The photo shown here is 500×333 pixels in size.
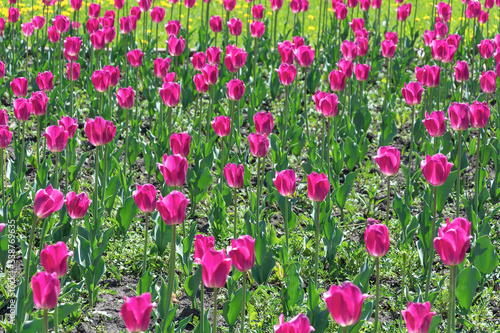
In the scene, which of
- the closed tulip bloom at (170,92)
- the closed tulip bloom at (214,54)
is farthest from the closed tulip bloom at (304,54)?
Answer: the closed tulip bloom at (170,92)

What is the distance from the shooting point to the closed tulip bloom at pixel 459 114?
11.7 ft

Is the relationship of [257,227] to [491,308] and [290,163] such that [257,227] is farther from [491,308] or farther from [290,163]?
[290,163]

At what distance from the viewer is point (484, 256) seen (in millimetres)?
3215

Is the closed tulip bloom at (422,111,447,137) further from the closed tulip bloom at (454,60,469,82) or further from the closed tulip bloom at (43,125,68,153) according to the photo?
the closed tulip bloom at (43,125,68,153)

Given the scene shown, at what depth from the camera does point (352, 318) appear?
196 cm

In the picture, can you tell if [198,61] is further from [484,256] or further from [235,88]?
[484,256]

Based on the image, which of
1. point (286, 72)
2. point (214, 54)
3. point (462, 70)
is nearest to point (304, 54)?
point (286, 72)

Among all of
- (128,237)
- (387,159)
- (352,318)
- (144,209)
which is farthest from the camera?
(128,237)

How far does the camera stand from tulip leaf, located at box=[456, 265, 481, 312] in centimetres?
292

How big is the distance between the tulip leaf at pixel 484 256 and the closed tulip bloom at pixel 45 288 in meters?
1.91

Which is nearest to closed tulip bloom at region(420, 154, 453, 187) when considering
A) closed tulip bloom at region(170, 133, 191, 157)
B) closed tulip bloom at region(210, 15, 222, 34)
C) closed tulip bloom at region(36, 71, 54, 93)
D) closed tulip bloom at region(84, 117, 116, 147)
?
closed tulip bloom at region(170, 133, 191, 157)

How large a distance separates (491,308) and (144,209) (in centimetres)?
163

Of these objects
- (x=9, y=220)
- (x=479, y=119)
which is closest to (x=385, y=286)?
(x=479, y=119)

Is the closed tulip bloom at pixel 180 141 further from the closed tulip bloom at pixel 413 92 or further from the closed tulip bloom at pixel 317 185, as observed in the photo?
the closed tulip bloom at pixel 413 92
